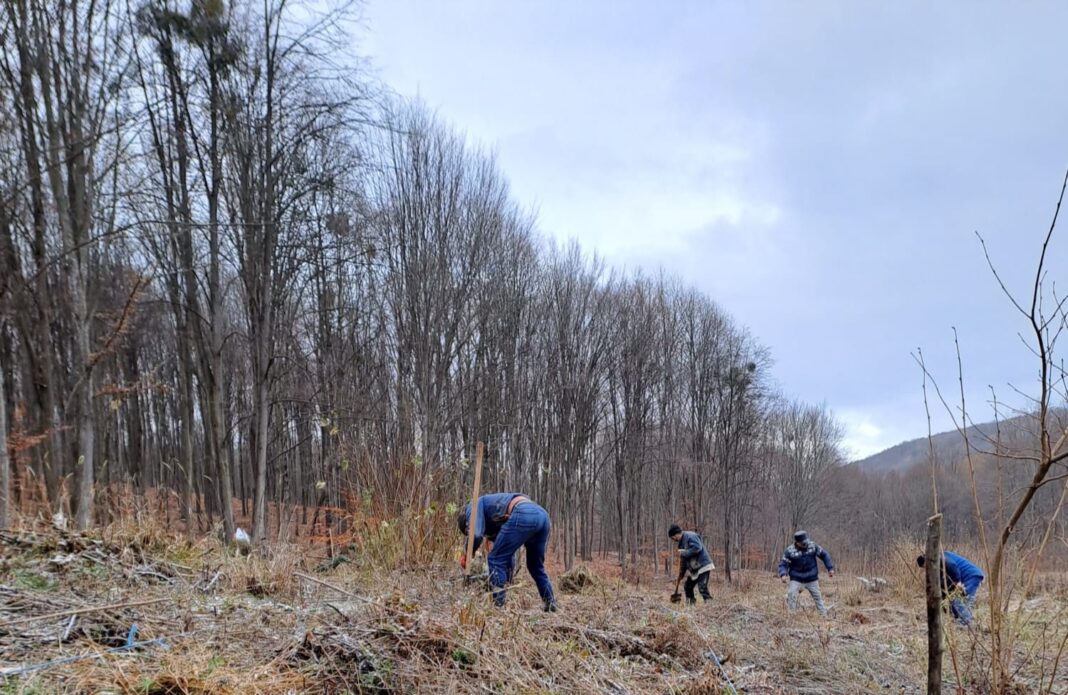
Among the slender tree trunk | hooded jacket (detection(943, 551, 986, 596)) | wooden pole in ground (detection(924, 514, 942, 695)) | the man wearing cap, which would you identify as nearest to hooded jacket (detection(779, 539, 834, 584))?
the man wearing cap

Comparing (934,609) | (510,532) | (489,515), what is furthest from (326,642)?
(489,515)

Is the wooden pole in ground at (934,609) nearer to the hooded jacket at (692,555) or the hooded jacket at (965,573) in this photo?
the hooded jacket at (965,573)

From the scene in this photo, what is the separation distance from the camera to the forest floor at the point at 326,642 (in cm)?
286

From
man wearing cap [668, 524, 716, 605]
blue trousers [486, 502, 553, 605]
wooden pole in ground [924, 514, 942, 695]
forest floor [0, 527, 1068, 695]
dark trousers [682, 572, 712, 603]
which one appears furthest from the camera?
man wearing cap [668, 524, 716, 605]

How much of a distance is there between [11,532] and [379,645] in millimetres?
3595

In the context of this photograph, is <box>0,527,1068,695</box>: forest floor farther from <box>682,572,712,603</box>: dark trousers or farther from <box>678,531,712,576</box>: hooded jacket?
<box>678,531,712,576</box>: hooded jacket

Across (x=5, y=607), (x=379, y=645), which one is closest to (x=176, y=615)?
(x=5, y=607)

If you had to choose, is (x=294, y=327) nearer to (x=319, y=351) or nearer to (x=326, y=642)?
(x=319, y=351)

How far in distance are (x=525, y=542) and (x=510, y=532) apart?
10.0 inches

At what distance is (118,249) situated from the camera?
14883mm

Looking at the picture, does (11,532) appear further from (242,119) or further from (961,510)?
(961,510)

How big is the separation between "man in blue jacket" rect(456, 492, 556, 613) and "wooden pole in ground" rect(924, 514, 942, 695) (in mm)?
3434

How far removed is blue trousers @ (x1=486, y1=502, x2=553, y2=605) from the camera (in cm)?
577

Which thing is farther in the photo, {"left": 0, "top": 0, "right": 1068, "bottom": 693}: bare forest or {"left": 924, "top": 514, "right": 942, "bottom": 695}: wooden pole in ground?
{"left": 0, "top": 0, "right": 1068, "bottom": 693}: bare forest
